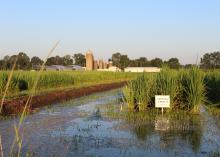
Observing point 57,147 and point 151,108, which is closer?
point 57,147

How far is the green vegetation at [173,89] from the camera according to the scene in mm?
15930

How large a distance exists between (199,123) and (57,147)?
235 inches

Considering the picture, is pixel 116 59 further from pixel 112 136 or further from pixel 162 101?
pixel 112 136

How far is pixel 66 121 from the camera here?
1366 cm

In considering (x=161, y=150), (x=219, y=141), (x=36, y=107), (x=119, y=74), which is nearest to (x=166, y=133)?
(x=219, y=141)

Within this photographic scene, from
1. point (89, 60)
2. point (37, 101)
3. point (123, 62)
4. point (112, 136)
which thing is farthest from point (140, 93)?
point (123, 62)

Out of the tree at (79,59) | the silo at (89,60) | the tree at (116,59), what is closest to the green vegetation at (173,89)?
the silo at (89,60)

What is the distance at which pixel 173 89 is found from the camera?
16.1 meters

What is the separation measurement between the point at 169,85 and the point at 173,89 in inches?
9.3

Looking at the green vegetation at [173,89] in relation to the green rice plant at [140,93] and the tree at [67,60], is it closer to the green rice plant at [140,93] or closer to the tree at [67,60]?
the green rice plant at [140,93]

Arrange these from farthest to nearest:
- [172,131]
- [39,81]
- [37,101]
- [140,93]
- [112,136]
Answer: [39,81]
[37,101]
[140,93]
[172,131]
[112,136]

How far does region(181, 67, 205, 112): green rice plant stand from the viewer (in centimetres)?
1578

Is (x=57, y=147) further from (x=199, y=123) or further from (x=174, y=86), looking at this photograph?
(x=174, y=86)

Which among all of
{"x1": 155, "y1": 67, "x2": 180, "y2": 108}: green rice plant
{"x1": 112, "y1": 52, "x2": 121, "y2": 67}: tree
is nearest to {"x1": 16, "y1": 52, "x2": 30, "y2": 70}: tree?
{"x1": 155, "y1": 67, "x2": 180, "y2": 108}: green rice plant
